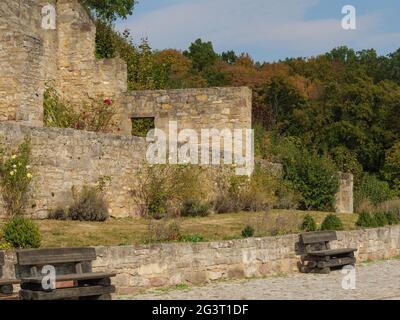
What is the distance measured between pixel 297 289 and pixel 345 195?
1363 cm

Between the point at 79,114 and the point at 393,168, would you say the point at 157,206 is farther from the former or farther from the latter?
the point at 393,168

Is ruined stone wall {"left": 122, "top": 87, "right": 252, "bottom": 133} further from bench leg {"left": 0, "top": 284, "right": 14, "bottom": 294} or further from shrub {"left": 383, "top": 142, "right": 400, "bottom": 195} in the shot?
bench leg {"left": 0, "top": 284, "right": 14, "bottom": 294}

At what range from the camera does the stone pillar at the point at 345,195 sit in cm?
2383

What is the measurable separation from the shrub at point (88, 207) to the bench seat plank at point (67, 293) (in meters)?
5.71

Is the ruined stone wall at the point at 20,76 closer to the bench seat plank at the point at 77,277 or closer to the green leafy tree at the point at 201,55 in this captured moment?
the bench seat plank at the point at 77,277

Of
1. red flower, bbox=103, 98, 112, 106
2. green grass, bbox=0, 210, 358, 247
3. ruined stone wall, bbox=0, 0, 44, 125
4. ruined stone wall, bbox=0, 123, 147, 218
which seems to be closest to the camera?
green grass, bbox=0, 210, 358, 247

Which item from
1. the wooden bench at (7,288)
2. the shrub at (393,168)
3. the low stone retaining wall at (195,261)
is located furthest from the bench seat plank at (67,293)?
the shrub at (393,168)

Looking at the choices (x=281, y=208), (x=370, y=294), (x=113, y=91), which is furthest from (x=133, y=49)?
(x=370, y=294)

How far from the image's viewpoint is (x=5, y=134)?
1362 cm

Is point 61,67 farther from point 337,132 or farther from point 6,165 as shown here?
point 337,132

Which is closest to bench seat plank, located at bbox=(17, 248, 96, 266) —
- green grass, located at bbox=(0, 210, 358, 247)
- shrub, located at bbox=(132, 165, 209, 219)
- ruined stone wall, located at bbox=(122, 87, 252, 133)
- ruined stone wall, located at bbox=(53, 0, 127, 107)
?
green grass, located at bbox=(0, 210, 358, 247)

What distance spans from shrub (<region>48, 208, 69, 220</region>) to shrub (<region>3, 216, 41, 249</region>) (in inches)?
163

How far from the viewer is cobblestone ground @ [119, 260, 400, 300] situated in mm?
10141

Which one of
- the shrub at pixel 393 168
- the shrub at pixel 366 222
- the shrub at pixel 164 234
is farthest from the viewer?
the shrub at pixel 393 168
